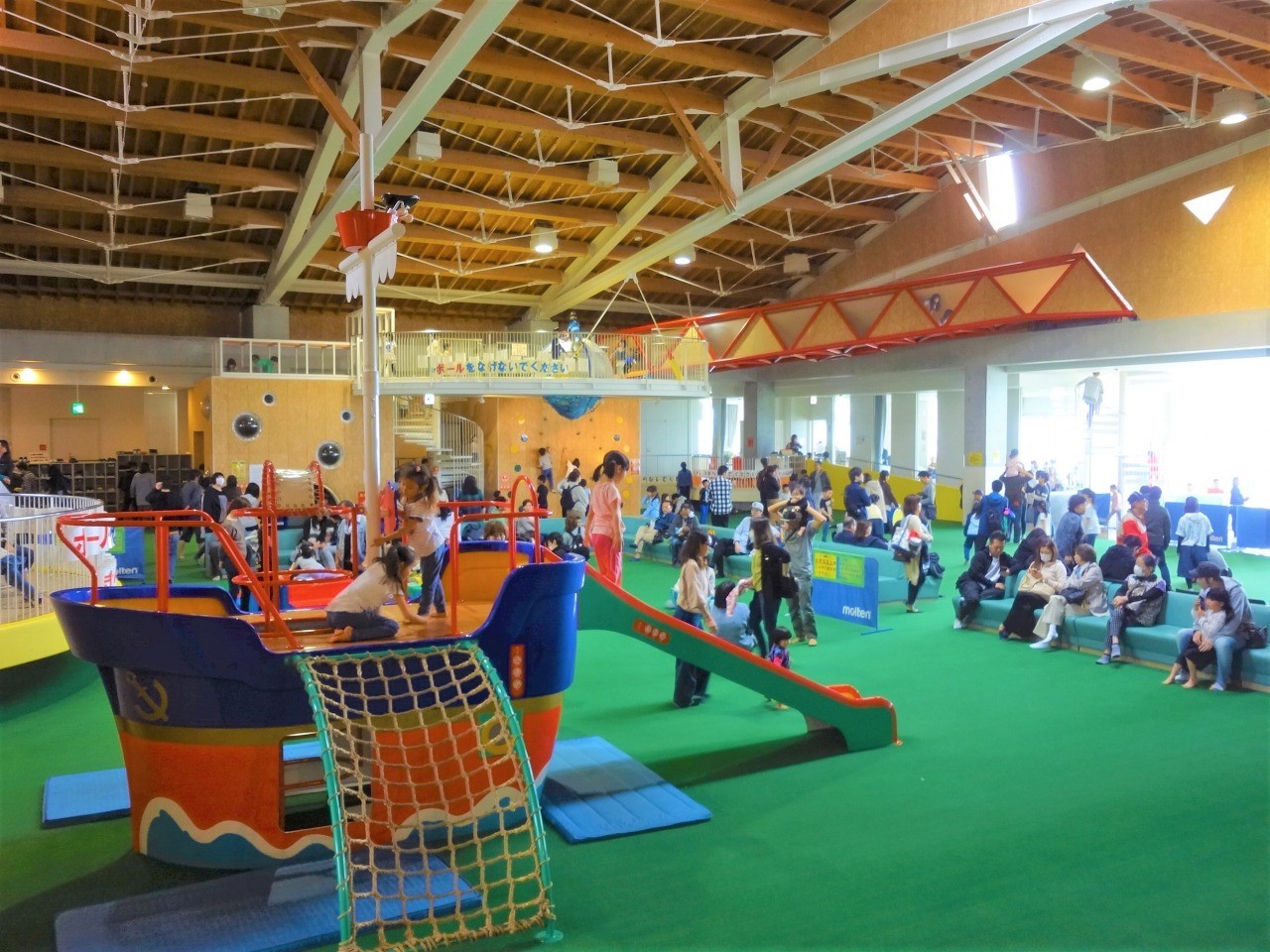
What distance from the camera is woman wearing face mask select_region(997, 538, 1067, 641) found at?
10297 millimetres

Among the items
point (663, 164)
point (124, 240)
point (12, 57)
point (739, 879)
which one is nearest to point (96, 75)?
point (12, 57)

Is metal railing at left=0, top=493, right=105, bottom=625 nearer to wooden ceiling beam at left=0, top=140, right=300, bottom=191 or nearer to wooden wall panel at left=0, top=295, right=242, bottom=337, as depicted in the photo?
wooden ceiling beam at left=0, top=140, right=300, bottom=191

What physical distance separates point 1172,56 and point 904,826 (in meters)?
16.1

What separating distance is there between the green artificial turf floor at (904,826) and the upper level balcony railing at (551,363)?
13570 mm

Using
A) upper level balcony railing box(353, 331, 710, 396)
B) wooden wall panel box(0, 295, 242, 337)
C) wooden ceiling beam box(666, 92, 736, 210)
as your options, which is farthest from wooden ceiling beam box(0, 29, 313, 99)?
wooden wall panel box(0, 295, 242, 337)

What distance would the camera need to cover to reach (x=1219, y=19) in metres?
15.2

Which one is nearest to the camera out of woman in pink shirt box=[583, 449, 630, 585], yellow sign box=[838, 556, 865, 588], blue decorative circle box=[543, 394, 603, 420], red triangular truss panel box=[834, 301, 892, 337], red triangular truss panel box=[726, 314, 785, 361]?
woman in pink shirt box=[583, 449, 630, 585]

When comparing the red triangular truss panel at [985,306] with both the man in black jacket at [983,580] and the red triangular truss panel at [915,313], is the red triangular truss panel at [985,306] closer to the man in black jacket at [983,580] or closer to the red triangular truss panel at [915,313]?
the red triangular truss panel at [915,313]

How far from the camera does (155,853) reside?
533cm

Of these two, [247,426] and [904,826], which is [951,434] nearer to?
[247,426]

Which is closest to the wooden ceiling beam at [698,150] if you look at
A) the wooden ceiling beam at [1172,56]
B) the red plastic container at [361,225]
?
the wooden ceiling beam at [1172,56]

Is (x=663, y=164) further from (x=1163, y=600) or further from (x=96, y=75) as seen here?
(x=1163, y=600)

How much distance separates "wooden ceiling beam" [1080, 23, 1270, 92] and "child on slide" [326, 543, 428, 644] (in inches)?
600

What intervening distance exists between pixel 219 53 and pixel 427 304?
52.2 ft
